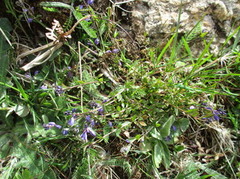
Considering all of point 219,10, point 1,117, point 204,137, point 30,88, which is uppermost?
point 219,10

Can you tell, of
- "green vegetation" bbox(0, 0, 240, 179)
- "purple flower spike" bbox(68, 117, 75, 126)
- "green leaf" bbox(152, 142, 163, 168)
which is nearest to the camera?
"purple flower spike" bbox(68, 117, 75, 126)

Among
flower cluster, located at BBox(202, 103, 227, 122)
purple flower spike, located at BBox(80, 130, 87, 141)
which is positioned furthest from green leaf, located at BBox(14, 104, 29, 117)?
flower cluster, located at BBox(202, 103, 227, 122)

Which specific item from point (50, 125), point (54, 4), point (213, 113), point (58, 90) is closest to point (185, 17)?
point (213, 113)

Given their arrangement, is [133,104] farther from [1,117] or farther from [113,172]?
[1,117]

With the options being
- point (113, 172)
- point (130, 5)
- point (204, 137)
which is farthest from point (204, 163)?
point (130, 5)

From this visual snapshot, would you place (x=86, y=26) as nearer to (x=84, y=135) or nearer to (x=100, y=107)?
(x=100, y=107)

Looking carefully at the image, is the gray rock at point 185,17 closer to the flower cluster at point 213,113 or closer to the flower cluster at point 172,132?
the flower cluster at point 213,113

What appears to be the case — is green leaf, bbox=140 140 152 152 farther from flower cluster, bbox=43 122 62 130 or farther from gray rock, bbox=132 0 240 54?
gray rock, bbox=132 0 240 54
